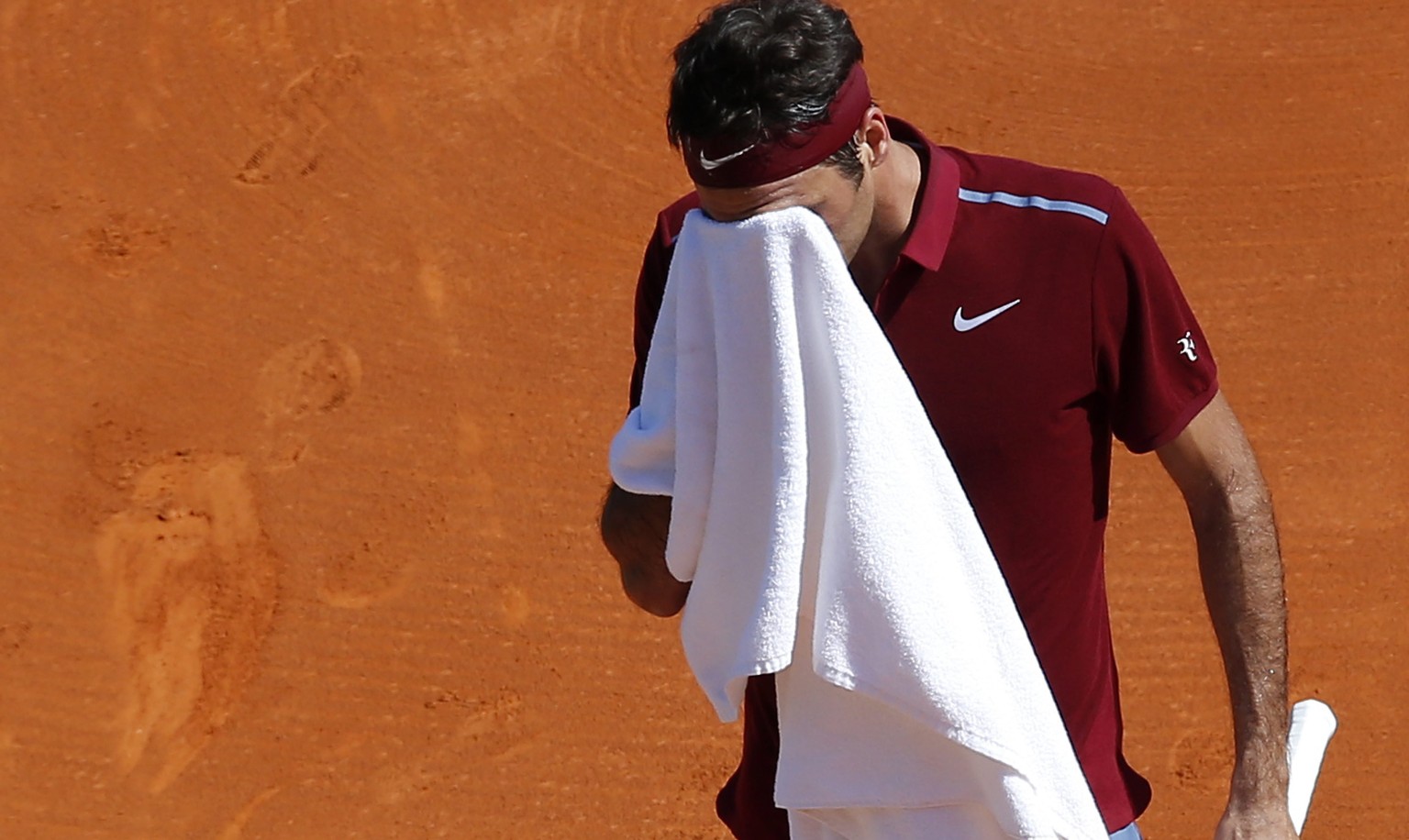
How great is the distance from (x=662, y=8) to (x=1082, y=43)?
1.83 m

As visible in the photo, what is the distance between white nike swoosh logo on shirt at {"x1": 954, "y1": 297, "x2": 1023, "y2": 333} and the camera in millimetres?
2391

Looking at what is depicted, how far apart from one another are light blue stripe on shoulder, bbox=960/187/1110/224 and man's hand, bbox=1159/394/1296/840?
1.23 feet

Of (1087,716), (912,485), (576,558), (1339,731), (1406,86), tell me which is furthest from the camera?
(1406,86)

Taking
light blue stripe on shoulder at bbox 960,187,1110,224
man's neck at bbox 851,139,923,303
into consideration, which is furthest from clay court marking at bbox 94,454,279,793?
light blue stripe on shoulder at bbox 960,187,1110,224

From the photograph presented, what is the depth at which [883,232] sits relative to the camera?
2.44 meters

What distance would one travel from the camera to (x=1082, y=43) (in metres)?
6.62

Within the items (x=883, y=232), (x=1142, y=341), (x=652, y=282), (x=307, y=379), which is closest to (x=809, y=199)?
(x=883, y=232)

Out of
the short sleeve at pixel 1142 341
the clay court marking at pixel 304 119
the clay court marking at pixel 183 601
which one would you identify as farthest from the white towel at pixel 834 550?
the clay court marking at pixel 304 119

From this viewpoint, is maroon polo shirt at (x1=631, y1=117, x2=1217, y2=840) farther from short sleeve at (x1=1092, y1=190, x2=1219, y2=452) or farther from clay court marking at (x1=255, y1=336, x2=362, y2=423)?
clay court marking at (x1=255, y1=336, x2=362, y2=423)

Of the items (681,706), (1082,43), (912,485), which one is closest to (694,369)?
(912,485)

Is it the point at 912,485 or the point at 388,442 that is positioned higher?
the point at 912,485

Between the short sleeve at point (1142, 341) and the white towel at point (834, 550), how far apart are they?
1.18 ft

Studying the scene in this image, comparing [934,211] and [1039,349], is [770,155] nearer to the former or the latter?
[934,211]

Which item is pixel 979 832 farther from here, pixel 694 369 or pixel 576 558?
pixel 576 558
